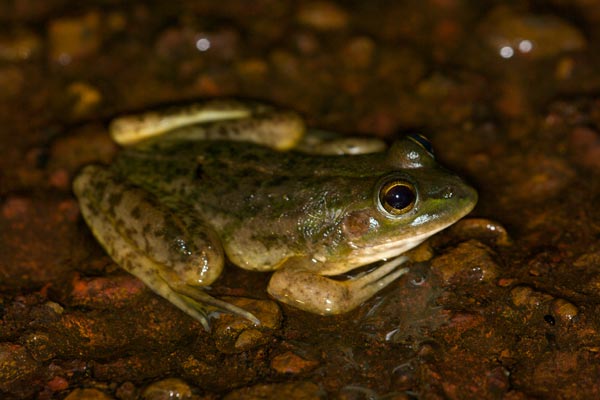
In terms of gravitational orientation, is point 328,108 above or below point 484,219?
Result: above

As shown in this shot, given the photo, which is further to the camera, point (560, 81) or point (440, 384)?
point (560, 81)

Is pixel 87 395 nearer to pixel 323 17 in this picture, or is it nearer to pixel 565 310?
pixel 565 310

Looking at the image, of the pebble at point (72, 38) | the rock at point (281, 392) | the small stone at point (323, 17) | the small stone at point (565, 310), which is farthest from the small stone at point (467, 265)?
the pebble at point (72, 38)

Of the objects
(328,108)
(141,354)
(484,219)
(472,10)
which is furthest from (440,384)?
(472,10)

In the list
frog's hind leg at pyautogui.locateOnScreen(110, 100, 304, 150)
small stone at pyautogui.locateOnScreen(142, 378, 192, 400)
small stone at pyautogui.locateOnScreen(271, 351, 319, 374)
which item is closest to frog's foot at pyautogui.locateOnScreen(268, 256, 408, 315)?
small stone at pyautogui.locateOnScreen(271, 351, 319, 374)

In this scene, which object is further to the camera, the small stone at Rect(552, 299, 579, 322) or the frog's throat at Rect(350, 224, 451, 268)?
the frog's throat at Rect(350, 224, 451, 268)

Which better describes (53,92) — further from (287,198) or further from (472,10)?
(472,10)

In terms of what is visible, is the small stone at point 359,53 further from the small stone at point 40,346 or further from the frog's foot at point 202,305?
the small stone at point 40,346

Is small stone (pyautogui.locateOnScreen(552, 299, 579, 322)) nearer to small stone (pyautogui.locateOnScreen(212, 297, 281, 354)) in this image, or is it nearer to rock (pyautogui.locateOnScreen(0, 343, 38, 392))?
small stone (pyautogui.locateOnScreen(212, 297, 281, 354))
